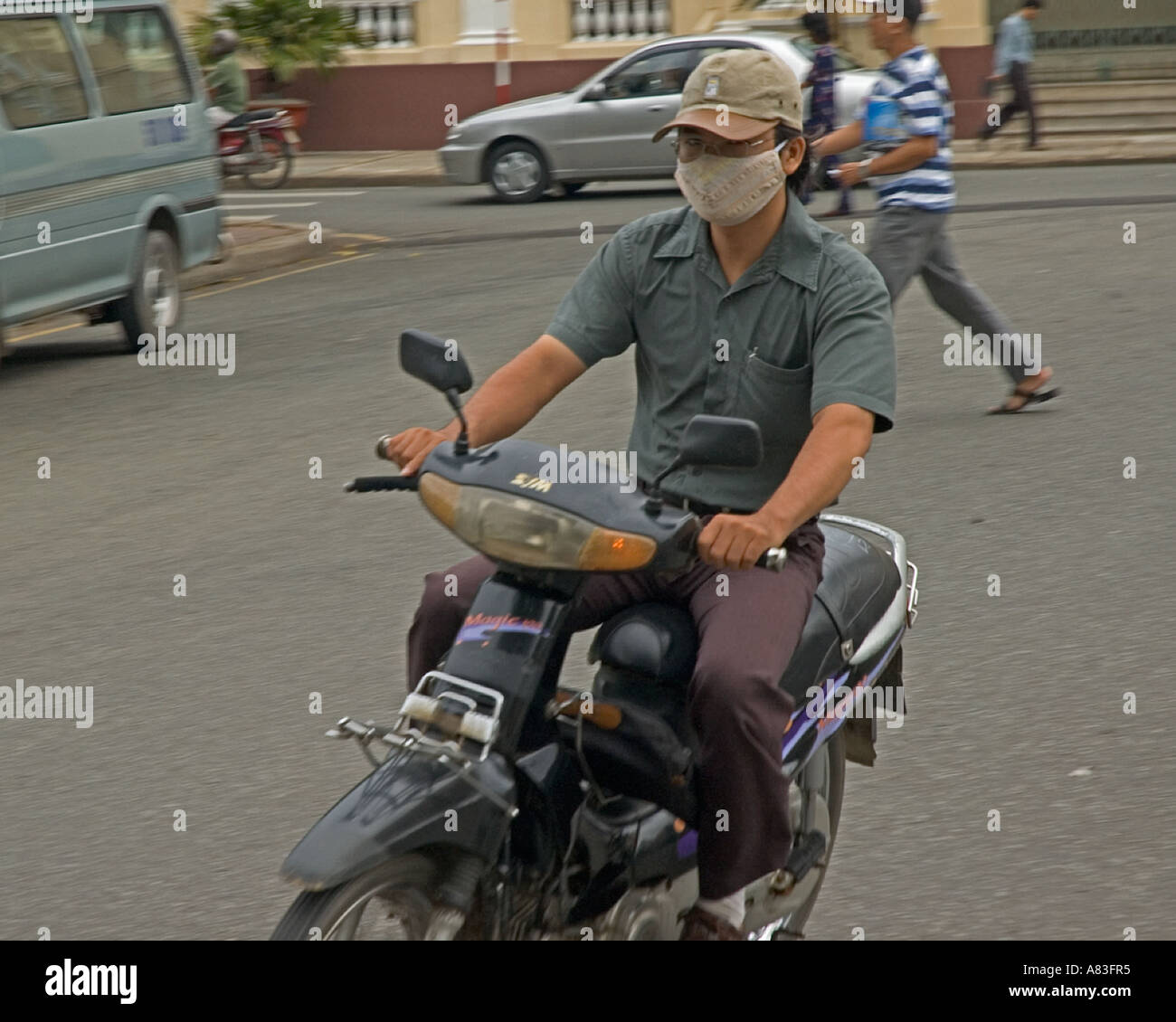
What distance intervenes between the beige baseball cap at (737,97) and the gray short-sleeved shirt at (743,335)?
216 millimetres

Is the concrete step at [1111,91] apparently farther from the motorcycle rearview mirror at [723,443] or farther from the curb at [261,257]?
the motorcycle rearview mirror at [723,443]

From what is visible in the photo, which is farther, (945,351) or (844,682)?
(945,351)

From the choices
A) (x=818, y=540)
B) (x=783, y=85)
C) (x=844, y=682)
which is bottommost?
(x=844, y=682)

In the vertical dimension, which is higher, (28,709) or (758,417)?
(758,417)

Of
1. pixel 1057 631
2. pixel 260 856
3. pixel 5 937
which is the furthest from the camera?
pixel 1057 631

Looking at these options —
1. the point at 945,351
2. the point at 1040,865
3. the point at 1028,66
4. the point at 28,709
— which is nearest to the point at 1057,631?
Answer: the point at 1040,865

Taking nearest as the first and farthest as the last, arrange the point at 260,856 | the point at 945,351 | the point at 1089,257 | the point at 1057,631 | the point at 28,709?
the point at 260,856 → the point at 28,709 → the point at 1057,631 → the point at 945,351 → the point at 1089,257

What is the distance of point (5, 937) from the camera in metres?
3.67

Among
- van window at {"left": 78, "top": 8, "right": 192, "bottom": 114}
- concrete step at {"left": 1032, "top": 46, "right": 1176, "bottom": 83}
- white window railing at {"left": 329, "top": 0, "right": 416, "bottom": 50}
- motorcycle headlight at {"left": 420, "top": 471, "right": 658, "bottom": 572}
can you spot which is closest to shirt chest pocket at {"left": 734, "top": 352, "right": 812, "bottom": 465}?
motorcycle headlight at {"left": 420, "top": 471, "right": 658, "bottom": 572}

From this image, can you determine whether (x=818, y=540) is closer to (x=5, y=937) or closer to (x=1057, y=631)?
(x=5, y=937)

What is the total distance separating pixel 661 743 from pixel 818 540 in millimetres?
631

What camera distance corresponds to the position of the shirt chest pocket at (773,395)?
332cm

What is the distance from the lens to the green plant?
2344 centimetres

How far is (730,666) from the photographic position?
Result: 9.71 ft
